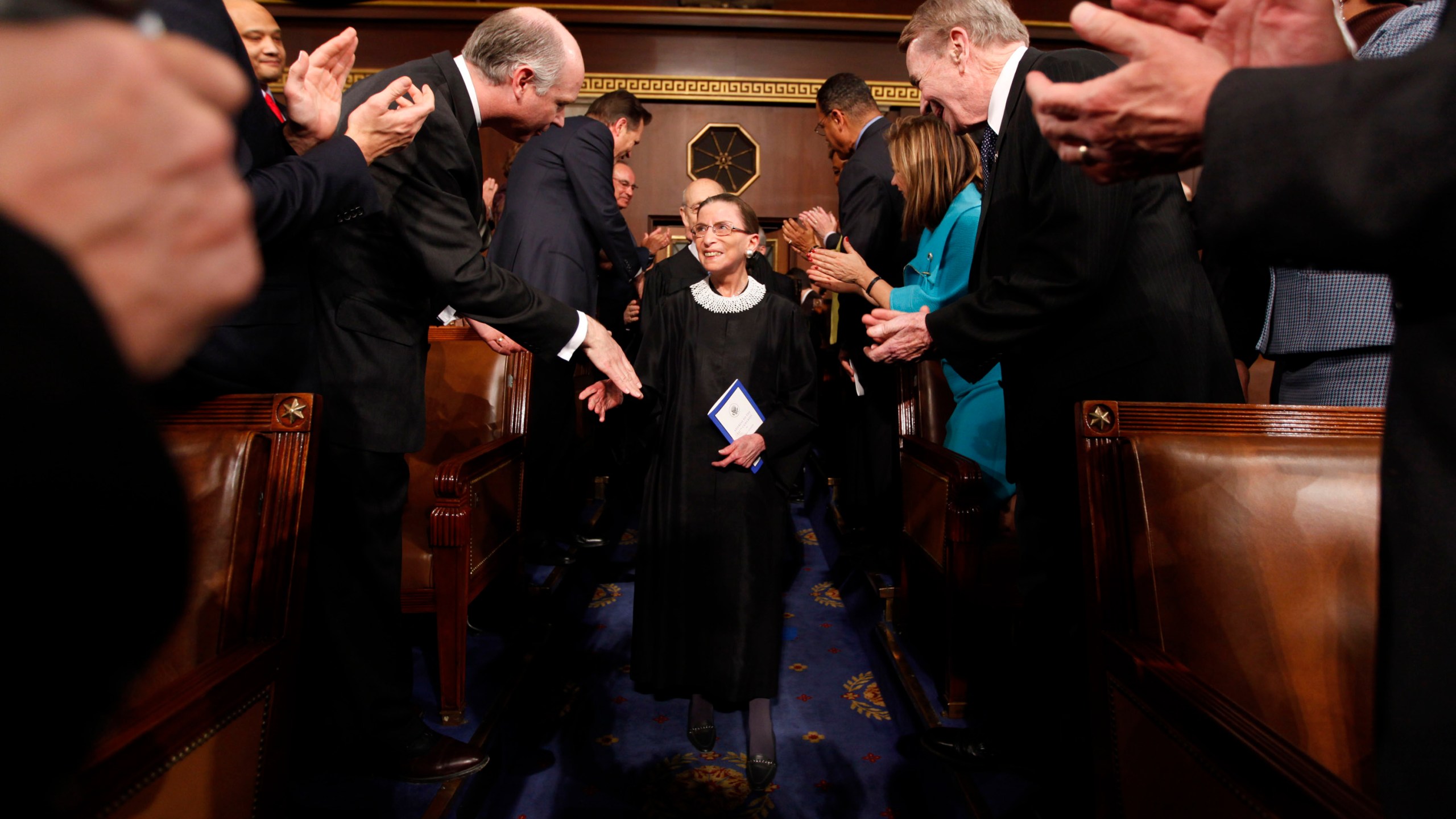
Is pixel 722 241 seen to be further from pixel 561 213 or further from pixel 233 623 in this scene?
pixel 233 623

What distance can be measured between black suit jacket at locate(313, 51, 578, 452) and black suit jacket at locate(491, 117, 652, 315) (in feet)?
5.10

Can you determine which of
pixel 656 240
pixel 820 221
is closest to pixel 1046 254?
pixel 820 221

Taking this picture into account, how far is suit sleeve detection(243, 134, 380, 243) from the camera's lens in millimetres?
1376

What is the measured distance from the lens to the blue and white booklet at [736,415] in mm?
2246

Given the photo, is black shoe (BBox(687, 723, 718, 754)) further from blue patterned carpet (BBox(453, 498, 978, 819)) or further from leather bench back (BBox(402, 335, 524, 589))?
leather bench back (BBox(402, 335, 524, 589))

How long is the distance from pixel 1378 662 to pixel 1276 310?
1.68 metres

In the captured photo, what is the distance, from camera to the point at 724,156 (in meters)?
6.38

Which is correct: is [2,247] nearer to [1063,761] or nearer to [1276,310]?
[1063,761]

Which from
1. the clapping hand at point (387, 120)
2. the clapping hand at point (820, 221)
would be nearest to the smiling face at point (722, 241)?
the clapping hand at point (387, 120)

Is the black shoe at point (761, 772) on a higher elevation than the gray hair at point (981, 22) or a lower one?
lower

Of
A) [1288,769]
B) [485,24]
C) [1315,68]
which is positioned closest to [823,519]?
[485,24]

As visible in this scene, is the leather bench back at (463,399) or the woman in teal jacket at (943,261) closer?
the woman in teal jacket at (943,261)

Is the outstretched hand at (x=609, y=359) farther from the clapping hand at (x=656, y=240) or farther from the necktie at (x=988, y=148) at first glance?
the clapping hand at (x=656, y=240)

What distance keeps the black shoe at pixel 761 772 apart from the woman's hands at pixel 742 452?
Answer: 828mm
